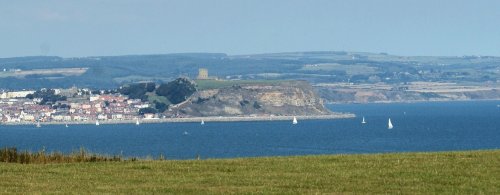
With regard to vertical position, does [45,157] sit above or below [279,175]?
below

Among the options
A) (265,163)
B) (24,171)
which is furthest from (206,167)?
(24,171)

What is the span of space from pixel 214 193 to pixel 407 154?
7187 mm

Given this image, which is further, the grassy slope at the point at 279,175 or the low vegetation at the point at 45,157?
the low vegetation at the point at 45,157

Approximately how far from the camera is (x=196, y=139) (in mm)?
131625

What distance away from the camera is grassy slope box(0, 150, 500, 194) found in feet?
59.1

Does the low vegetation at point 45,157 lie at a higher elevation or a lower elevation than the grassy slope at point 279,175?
lower

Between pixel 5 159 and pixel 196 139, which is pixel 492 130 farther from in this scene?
pixel 5 159

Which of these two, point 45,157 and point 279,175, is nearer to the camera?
point 279,175

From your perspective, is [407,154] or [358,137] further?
[358,137]

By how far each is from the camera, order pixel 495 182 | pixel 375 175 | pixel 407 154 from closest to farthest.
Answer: pixel 495 182 < pixel 375 175 < pixel 407 154

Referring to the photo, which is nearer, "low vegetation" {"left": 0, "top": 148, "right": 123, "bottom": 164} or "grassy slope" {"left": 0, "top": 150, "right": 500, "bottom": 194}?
"grassy slope" {"left": 0, "top": 150, "right": 500, "bottom": 194}

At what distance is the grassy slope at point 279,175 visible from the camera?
1800 cm

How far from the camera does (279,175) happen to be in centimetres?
1981

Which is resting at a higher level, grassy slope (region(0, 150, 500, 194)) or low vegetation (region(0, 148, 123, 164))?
grassy slope (region(0, 150, 500, 194))
